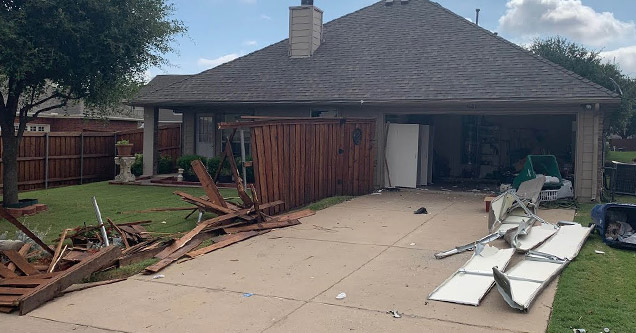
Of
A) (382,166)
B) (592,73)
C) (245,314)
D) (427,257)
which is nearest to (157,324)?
(245,314)

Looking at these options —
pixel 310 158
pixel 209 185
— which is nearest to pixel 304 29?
pixel 310 158

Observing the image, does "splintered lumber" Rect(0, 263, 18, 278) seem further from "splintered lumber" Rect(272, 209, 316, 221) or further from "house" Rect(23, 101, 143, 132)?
"house" Rect(23, 101, 143, 132)

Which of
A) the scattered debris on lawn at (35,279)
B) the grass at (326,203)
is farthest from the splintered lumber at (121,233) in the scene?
the grass at (326,203)

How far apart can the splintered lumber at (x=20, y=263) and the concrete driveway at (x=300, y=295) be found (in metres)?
0.81

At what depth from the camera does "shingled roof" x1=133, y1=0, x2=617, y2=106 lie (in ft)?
49.8

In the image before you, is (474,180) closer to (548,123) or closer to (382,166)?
(548,123)

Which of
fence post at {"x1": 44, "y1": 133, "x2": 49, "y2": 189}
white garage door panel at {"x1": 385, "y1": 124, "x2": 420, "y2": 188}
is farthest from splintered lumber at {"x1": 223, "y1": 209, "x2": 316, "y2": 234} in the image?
fence post at {"x1": 44, "y1": 133, "x2": 49, "y2": 189}

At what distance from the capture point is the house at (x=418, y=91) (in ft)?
48.3

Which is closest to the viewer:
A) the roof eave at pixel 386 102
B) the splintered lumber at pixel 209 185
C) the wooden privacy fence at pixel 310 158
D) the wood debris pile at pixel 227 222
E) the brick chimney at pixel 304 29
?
the wood debris pile at pixel 227 222

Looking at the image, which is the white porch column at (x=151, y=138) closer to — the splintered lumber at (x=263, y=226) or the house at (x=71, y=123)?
the house at (x=71, y=123)

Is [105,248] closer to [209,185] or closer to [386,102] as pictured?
[209,185]

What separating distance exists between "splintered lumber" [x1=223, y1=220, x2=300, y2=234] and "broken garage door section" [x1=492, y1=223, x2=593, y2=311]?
15.3ft

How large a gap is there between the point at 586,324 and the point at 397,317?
70.3 inches

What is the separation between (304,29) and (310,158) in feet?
24.9
